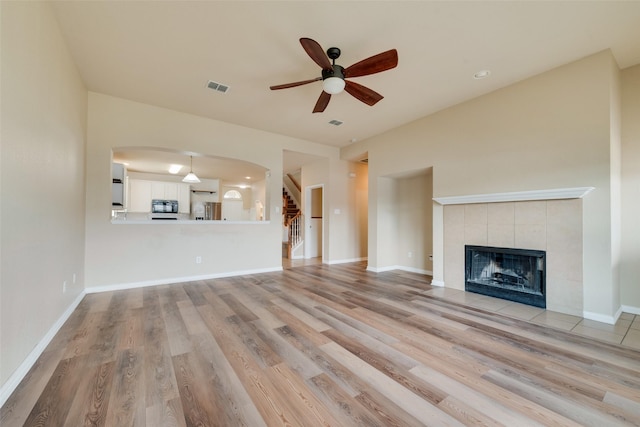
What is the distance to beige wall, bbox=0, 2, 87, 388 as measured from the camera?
5.32 feet

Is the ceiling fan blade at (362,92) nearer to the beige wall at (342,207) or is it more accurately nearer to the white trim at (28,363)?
the beige wall at (342,207)

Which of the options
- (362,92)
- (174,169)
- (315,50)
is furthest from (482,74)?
(174,169)

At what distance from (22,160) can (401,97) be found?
4.20 metres

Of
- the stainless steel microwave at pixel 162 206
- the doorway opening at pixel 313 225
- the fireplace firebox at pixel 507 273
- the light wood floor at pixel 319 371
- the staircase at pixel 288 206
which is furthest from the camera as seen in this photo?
the staircase at pixel 288 206

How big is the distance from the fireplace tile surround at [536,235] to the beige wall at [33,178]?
5001mm

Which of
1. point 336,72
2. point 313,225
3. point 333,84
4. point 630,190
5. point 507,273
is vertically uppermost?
point 336,72

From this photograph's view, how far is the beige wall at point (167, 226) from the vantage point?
3.87 metres

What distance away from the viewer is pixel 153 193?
8.38 m

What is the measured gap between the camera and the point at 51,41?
7.65 ft

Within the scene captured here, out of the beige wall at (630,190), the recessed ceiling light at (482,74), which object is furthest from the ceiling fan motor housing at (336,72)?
the beige wall at (630,190)

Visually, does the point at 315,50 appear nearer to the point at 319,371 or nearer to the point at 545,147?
the point at 319,371

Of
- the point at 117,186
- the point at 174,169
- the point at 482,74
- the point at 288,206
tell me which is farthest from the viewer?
the point at 288,206

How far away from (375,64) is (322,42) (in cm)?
64

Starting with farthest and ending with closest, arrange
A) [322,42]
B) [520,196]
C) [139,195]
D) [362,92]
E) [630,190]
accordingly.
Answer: [139,195], [520,196], [630,190], [362,92], [322,42]
